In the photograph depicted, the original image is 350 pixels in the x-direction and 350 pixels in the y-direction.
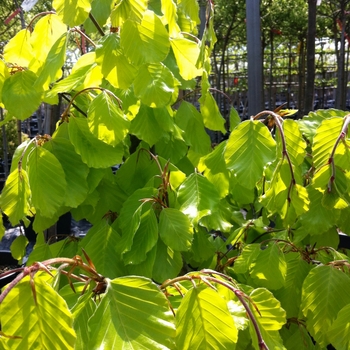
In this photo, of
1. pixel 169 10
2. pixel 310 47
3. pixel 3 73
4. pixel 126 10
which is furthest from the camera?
pixel 310 47

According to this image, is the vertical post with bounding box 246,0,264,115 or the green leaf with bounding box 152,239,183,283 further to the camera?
the vertical post with bounding box 246,0,264,115

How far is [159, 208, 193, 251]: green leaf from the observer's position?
74 cm

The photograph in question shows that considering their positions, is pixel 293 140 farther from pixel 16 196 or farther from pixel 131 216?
pixel 16 196

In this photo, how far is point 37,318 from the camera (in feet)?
1.35

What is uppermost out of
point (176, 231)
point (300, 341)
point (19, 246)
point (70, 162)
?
point (70, 162)

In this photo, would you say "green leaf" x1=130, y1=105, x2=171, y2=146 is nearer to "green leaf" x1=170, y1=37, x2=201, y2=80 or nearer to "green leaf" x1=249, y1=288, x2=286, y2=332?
"green leaf" x1=170, y1=37, x2=201, y2=80

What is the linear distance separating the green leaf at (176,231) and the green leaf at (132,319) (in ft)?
0.95

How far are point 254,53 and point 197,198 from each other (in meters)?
1.88

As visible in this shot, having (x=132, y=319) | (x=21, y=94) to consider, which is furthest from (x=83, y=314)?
(x=21, y=94)

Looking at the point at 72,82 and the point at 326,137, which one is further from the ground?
the point at 72,82

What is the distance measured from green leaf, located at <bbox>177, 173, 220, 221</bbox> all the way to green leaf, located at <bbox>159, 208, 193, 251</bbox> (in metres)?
0.03

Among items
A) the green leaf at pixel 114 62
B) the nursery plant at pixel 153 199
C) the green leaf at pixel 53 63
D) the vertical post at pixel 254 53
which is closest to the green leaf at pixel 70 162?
the nursery plant at pixel 153 199

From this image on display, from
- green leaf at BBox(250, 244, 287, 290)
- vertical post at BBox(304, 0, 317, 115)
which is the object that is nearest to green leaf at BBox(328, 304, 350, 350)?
green leaf at BBox(250, 244, 287, 290)

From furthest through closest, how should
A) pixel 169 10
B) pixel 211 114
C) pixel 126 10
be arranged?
1. pixel 211 114
2. pixel 169 10
3. pixel 126 10
